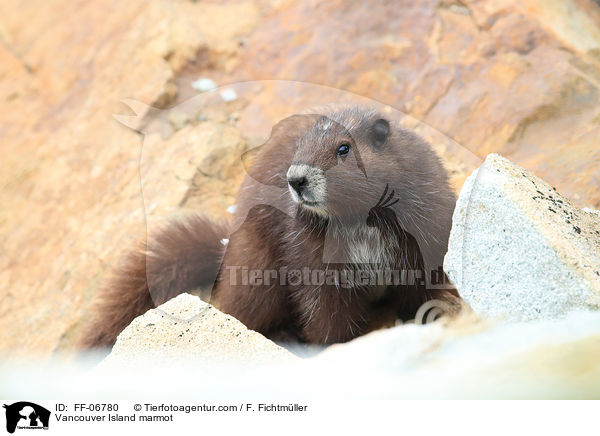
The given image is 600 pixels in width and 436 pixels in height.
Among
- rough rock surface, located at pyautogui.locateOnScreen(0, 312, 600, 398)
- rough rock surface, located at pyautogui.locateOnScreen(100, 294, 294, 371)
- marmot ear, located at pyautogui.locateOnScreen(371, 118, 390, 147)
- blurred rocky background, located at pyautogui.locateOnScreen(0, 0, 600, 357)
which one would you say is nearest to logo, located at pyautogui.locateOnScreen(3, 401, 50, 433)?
rough rock surface, located at pyautogui.locateOnScreen(0, 312, 600, 398)

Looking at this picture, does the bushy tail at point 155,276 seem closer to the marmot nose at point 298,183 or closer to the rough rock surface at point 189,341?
the rough rock surface at point 189,341

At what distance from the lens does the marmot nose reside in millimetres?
2434

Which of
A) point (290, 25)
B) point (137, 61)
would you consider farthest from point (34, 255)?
point (290, 25)

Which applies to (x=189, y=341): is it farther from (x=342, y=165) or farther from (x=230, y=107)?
(x=230, y=107)

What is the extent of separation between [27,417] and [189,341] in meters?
0.55

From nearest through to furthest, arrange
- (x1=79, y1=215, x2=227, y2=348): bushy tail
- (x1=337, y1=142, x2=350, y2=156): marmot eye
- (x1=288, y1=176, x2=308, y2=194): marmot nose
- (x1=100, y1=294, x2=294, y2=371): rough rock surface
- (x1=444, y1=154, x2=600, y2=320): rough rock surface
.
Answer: (x1=444, y1=154, x2=600, y2=320): rough rock surface < (x1=100, y1=294, x2=294, y2=371): rough rock surface < (x1=288, y1=176, x2=308, y2=194): marmot nose < (x1=337, y1=142, x2=350, y2=156): marmot eye < (x1=79, y1=215, x2=227, y2=348): bushy tail

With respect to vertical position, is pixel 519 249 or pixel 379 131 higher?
pixel 379 131

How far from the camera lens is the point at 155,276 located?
3.05m

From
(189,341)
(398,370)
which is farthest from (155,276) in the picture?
(398,370)

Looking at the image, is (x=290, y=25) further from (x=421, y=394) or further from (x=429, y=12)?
(x=421, y=394)

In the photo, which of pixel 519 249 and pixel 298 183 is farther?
pixel 298 183

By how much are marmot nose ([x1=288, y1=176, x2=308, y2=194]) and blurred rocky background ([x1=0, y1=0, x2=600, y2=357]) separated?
711 mm

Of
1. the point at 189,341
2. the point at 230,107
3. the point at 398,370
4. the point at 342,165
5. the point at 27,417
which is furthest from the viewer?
the point at 230,107

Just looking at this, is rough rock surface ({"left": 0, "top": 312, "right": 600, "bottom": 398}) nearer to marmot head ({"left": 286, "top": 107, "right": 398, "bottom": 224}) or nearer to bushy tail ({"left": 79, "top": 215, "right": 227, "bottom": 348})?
marmot head ({"left": 286, "top": 107, "right": 398, "bottom": 224})
